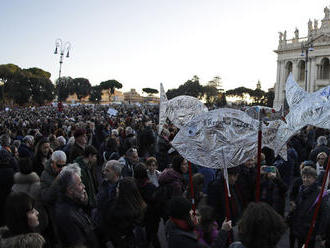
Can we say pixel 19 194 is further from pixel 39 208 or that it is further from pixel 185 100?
pixel 185 100

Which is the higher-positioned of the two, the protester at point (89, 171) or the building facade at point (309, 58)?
the building facade at point (309, 58)

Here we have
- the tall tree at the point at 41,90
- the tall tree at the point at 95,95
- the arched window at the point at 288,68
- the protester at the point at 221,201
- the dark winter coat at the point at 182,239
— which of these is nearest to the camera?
the dark winter coat at the point at 182,239

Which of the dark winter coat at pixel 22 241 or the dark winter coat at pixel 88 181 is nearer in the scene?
the dark winter coat at pixel 22 241

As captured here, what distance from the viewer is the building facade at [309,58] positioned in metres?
45.2

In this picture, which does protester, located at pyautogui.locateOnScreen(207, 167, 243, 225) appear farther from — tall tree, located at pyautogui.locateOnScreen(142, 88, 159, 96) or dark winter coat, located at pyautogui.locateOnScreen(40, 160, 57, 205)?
tall tree, located at pyautogui.locateOnScreen(142, 88, 159, 96)

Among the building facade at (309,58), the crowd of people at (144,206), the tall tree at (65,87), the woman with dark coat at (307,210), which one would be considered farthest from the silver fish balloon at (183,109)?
the tall tree at (65,87)

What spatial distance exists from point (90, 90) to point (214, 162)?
3647 inches

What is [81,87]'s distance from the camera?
8919 centimetres

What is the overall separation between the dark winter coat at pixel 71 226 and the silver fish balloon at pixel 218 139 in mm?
1171

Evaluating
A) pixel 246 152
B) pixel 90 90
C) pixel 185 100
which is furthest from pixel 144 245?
pixel 90 90

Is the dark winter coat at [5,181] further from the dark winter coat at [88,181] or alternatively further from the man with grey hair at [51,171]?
the dark winter coat at [88,181]

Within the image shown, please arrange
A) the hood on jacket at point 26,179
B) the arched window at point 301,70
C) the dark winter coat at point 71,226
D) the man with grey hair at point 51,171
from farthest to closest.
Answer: the arched window at point 301,70 → the man with grey hair at point 51,171 → the hood on jacket at point 26,179 → the dark winter coat at point 71,226

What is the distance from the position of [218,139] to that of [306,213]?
146 centimetres

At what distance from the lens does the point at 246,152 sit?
3375 millimetres
